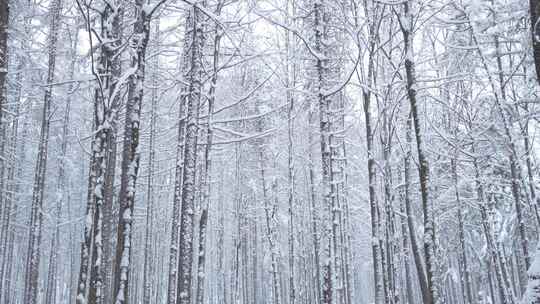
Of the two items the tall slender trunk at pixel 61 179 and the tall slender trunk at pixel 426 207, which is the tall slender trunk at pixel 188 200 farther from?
the tall slender trunk at pixel 61 179

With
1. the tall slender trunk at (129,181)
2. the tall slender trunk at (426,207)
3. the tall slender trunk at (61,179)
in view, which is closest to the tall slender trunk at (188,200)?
the tall slender trunk at (129,181)

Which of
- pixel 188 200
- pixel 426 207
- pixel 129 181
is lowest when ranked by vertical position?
pixel 426 207

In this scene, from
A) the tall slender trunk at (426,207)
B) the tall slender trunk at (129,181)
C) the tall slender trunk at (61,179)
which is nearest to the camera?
the tall slender trunk at (129,181)

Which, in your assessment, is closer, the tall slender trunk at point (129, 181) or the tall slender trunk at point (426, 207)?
the tall slender trunk at point (129, 181)

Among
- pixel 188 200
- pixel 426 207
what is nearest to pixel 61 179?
pixel 188 200

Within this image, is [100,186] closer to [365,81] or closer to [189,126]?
[189,126]

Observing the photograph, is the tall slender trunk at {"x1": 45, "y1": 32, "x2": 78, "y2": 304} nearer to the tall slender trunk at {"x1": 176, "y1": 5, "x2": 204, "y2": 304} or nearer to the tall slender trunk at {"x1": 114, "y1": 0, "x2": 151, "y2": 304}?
the tall slender trunk at {"x1": 176, "y1": 5, "x2": 204, "y2": 304}

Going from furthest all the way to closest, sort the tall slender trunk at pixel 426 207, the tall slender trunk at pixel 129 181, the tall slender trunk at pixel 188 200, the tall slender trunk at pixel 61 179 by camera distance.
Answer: the tall slender trunk at pixel 61 179 → the tall slender trunk at pixel 188 200 → the tall slender trunk at pixel 426 207 → the tall slender trunk at pixel 129 181

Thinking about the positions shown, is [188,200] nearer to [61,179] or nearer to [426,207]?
[426,207]

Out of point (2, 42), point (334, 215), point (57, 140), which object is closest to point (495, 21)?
point (334, 215)

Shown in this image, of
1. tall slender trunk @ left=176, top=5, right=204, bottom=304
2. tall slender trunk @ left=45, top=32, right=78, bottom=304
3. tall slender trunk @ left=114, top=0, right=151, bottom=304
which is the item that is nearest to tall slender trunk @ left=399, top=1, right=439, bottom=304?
tall slender trunk @ left=176, top=5, right=204, bottom=304

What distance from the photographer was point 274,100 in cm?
1908

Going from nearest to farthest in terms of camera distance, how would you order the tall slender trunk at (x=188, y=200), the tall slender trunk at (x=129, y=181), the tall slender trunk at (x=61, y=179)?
the tall slender trunk at (x=129, y=181) < the tall slender trunk at (x=188, y=200) < the tall slender trunk at (x=61, y=179)

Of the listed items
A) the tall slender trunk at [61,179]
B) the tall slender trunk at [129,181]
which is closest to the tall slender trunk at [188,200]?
the tall slender trunk at [129,181]
